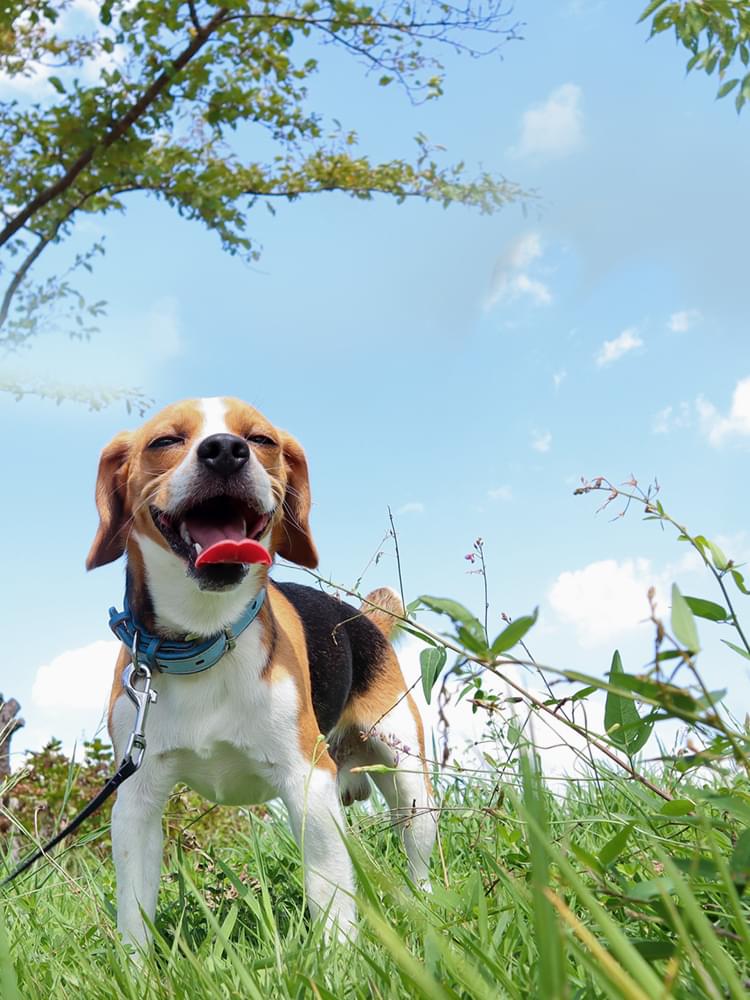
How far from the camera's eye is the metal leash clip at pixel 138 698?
279 centimetres

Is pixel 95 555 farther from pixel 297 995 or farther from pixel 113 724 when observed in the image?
pixel 297 995

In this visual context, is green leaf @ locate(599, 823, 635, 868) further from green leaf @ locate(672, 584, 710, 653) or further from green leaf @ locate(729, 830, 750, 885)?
green leaf @ locate(672, 584, 710, 653)

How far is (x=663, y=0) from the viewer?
4.31m

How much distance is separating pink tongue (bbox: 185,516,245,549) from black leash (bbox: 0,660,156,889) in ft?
1.47

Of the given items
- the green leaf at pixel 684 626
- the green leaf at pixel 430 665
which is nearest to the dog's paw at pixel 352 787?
the green leaf at pixel 430 665

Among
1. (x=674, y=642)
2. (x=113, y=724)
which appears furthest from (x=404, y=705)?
(x=674, y=642)

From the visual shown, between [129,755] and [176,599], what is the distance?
1.89 feet

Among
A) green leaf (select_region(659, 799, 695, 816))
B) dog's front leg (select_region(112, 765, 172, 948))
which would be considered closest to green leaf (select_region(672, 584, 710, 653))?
green leaf (select_region(659, 799, 695, 816))

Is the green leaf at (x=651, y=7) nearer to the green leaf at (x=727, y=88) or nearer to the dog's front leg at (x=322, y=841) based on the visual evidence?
the green leaf at (x=727, y=88)

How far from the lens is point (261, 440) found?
3.36 metres

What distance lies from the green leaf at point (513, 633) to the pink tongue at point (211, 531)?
1922mm

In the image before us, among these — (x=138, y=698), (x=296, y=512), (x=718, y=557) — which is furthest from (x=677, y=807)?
(x=296, y=512)

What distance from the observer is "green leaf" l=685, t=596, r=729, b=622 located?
1.43 meters

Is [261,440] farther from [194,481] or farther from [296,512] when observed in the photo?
[194,481]
